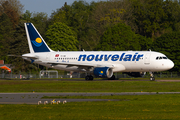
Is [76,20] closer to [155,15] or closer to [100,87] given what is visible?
[155,15]

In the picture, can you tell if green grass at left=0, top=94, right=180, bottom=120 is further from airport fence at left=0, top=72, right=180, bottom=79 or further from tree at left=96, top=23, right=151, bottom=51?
tree at left=96, top=23, right=151, bottom=51

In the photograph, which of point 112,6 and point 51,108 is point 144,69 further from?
point 112,6

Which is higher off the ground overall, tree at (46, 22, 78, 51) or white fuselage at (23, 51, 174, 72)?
tree at (46, 22, 78, 51)

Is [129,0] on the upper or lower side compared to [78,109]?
upper

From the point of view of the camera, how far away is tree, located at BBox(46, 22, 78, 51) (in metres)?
99.2

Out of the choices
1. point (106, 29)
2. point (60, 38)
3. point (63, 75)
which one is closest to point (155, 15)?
point (106, 29)

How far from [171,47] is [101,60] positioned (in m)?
28.9

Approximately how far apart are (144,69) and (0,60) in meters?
86.9

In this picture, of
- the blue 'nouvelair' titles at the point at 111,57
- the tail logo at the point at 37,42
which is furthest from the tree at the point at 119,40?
the blue 'nouvelair' titles at the point at 111,57

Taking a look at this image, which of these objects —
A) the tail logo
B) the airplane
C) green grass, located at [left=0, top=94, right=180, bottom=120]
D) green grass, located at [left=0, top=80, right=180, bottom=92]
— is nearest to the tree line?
the airplane

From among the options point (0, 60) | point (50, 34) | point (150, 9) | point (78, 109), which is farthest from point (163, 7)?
point (78, 109)

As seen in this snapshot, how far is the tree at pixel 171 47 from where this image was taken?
72.8 m

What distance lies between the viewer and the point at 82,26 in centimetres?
12181

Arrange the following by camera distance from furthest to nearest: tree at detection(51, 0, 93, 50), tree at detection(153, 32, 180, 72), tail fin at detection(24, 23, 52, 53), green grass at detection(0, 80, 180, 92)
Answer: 1. tree at detection(51, 0, 93, 50)
2. tree at detection(153, 32, 180, 72)
3. tail fin at detection(24, 23, 52, 53)
4. green grass at detection(0, 80, 180, 92)
